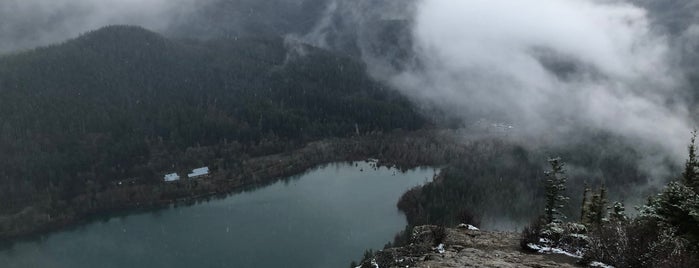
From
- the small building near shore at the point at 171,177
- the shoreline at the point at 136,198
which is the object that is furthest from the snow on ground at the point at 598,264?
the small building near shore at the point at 171,177

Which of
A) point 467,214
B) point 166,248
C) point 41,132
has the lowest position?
point 166,248

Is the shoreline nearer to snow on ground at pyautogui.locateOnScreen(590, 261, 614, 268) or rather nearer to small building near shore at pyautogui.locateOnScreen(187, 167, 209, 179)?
small building near shore at pyautogui.locateOnScreen(187, 167, 209, 179)

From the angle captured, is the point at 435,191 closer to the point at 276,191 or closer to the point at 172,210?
the point at 276,191

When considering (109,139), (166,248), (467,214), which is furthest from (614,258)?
(109,139)

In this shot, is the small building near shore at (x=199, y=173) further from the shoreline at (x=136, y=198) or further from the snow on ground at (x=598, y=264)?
the snow on ground at (x=598, y=264)

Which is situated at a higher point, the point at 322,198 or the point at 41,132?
the point at 41,132

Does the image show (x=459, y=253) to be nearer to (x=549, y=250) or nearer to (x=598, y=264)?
(x=549, y=250)

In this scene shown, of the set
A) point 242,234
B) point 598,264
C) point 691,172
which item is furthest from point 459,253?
Result: point 242,234
